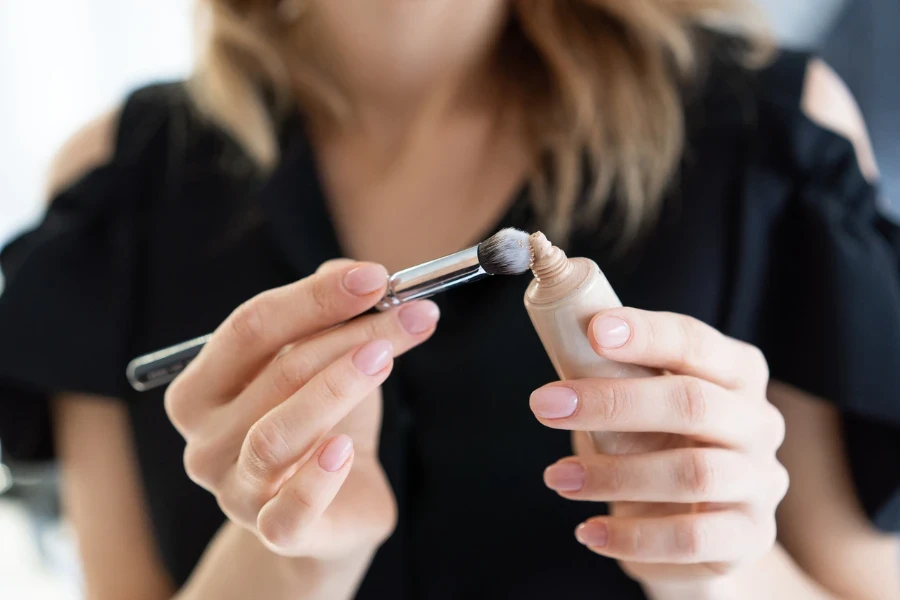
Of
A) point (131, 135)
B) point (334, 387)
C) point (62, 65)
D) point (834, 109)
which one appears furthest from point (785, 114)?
point (62, 65)

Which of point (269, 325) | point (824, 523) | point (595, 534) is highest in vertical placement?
point (269, 325)

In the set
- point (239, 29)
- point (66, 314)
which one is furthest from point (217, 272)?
point (239, 29)

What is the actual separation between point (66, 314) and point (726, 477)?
0.35 m

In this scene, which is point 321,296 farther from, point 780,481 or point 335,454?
point 780,481

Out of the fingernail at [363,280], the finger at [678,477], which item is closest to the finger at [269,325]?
the fingernail at [363,280]

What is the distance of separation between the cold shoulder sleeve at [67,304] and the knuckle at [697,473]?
0.31m

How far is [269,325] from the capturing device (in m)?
0.25

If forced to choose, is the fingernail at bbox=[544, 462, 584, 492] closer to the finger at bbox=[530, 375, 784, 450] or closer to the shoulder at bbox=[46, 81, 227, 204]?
the finger at bbox=[530, 375, 784, 450]

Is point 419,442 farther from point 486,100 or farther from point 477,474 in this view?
point 486,100

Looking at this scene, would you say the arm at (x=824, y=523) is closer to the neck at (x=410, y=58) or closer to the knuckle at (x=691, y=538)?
the knuckle at (x=691, y=538)

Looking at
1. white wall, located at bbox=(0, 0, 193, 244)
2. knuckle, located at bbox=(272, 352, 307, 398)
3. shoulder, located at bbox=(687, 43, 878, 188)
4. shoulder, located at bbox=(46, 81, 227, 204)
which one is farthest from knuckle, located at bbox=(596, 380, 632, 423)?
white wall, located at bbox=(0, 0, 193, 244)

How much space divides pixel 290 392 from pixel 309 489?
0.12 feet

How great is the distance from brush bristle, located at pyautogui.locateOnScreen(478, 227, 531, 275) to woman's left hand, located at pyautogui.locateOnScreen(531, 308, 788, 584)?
29mm

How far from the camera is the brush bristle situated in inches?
8.5
